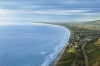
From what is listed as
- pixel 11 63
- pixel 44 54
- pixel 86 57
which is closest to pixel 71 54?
pixel 86 57

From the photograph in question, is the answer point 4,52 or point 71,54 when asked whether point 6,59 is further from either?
point 71,54

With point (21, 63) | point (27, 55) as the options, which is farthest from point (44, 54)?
point (21, 63)

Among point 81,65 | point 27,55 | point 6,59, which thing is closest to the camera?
point 81,65

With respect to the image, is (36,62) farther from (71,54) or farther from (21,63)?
(71,54)

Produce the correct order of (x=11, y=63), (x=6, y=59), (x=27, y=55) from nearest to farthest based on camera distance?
(x=11, y=63)
(x=6, y=59)
(x=27, y=55)

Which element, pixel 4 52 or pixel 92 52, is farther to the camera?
pixel 4 52

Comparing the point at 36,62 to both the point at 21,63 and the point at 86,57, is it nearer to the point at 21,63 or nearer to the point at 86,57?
the point at 21,63

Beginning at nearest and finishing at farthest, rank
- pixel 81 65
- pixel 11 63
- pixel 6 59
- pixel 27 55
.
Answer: pixel 81 65, pixel 11 63, pixel 6 59, pixel 27 55

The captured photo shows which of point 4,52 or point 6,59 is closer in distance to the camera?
point 6,59
